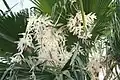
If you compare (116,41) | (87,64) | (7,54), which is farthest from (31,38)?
(116,41)

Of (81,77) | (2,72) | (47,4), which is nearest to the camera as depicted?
(81,77)

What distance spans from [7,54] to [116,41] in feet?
1.94

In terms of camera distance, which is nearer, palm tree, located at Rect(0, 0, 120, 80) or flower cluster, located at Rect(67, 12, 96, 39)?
palm tree, located at Rect(0, 0, 120, 80)

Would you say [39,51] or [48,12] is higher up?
[48,12]

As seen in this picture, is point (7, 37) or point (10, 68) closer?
point (10, 68)

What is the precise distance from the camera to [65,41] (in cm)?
180

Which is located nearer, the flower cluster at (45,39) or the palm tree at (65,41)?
the palm tree at (65,41)

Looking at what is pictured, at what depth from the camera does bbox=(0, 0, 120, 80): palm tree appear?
1.59m

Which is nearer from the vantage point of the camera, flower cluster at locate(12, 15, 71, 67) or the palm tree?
the palm tree

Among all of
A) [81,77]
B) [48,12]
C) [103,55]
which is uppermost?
[48,12]

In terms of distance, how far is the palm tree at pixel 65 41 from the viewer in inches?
62.7

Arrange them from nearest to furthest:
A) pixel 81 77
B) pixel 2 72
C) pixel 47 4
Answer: pixel 81 77 < pixel 2 72 < pixel 47 4

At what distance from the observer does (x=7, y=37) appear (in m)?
1.82

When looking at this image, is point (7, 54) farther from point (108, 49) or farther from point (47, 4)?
point (108, 49)
